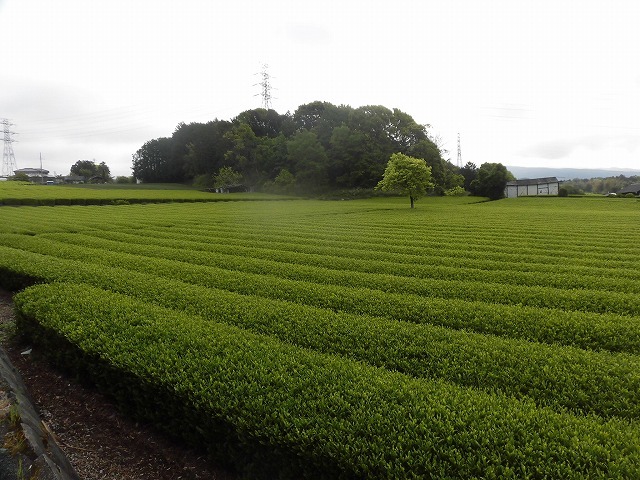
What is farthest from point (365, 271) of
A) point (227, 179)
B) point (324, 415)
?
point (227, 179)

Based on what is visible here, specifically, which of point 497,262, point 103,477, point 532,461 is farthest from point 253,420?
point 497,262

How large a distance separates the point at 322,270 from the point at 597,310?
5.79 m

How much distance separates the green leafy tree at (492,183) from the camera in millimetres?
68812

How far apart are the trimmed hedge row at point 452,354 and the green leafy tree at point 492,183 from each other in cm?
6851

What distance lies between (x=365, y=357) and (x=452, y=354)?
1.08 meters

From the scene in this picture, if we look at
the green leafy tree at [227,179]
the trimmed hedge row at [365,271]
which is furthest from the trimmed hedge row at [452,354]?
the green leafy tree at [227,179]

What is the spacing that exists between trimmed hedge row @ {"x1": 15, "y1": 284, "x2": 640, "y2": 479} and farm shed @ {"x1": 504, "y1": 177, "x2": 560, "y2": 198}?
82.0 meters

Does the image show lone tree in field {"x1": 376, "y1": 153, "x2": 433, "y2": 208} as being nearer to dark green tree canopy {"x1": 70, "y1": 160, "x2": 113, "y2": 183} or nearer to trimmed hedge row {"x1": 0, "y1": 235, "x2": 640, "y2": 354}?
trimmed hedge row {"x1": 0, "y1": 235, "x2": 640, "y2": 354}

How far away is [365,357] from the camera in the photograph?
16.3 feet

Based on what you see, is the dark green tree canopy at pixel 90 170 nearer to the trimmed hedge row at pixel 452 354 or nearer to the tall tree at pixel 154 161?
the tall tree at pixel 154 161

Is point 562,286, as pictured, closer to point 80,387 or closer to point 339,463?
point 339,463

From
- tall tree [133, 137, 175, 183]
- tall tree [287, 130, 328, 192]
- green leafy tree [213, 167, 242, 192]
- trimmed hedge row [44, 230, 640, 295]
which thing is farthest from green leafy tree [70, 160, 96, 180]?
trimmed hedge row [44, 230, 640, 295]

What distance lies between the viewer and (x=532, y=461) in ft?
9.23

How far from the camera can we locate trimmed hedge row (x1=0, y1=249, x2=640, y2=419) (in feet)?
13.3
